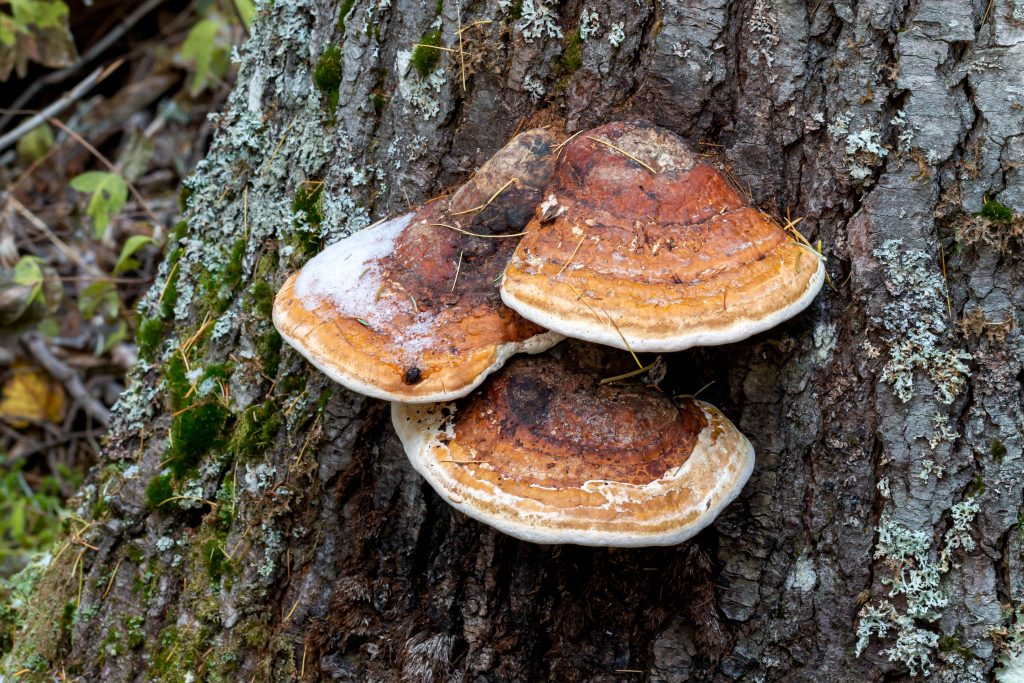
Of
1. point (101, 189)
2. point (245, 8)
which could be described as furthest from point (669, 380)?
point (245, 8)

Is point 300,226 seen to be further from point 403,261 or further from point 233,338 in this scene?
point 403,261

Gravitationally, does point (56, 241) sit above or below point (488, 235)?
below

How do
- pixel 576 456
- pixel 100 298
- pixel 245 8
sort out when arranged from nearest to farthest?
pixel 576 456 → pixel 245 8 → pixel 100 298

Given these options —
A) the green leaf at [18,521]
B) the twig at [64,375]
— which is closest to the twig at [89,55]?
the twig at [64,375]

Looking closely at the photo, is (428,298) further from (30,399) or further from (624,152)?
(30,399)

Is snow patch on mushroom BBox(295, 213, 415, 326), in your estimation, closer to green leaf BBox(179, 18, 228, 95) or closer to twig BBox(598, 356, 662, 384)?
twig BBox(598, 356, 662, 384)

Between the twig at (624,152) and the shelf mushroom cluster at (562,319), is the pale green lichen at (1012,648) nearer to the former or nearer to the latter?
the shelf mushroom cluster at (562,319)
